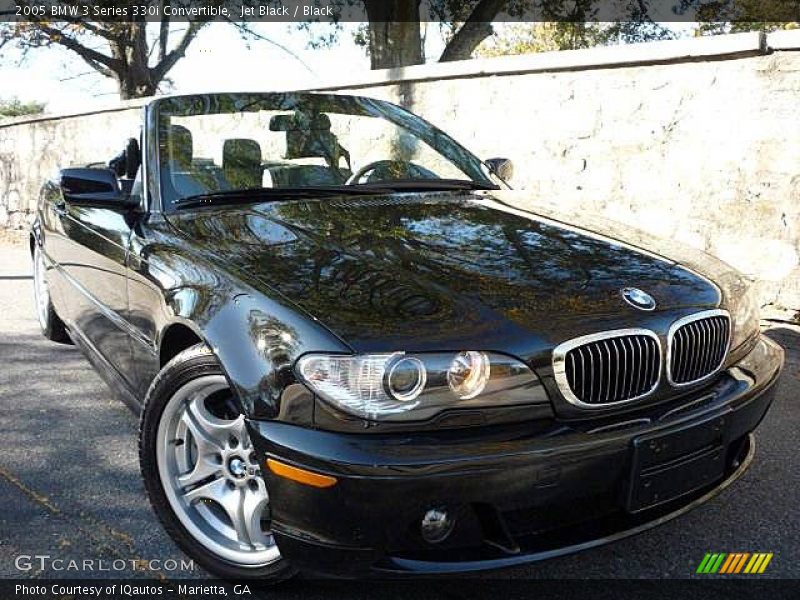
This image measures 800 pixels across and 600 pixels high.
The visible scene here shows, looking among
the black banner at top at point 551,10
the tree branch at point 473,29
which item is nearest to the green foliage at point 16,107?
the black banner at top at point 551,10

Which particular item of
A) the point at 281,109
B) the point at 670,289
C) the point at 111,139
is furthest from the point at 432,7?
the point at 670,289

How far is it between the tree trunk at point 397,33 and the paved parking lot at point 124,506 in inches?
295

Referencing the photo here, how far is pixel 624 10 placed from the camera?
45.4 feet

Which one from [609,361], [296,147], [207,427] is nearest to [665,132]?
[296,147]

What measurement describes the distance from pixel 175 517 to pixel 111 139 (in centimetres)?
1005

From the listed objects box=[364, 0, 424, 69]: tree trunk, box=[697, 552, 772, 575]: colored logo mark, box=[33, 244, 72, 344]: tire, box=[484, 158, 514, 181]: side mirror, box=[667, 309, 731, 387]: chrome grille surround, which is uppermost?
box=[364, 0, 424, 69]: tree trunk

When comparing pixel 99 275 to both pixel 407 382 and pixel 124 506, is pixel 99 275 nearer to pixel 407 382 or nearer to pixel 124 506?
pixel 124 506

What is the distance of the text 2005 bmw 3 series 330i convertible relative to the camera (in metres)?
1.93

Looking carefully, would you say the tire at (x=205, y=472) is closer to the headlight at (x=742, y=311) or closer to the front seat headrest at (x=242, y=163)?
the front seat headrest at (x=242, y=163)

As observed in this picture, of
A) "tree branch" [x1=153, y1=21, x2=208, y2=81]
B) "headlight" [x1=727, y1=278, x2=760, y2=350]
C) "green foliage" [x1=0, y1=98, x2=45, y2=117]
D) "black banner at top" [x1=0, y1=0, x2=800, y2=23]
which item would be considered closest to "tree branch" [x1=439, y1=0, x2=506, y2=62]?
"black banner at top" [x1=0, y1=0, x2=800, y2=23]

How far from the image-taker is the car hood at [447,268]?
2.05 metres

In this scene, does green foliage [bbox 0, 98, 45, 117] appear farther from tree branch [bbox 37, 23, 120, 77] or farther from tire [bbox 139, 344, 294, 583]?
tire [bbox 139, 344, 294, 583]

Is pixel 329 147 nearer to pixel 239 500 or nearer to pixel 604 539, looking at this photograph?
pixel 239 500

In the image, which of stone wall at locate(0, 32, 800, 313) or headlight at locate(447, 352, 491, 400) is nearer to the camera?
headlight at locate(447, 352, 491, 400)
